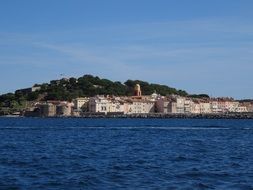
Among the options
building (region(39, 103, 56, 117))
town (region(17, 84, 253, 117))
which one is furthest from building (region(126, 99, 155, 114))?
building (region(39, 103, 56, 117))

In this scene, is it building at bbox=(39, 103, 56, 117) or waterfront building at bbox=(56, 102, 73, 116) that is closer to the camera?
building at bbox=(39, 103, 56, 117)

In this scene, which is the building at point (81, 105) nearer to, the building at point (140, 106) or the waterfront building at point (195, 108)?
the building at point (140, 106)

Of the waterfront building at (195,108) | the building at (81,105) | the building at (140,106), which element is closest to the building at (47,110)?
the building at (81,105)

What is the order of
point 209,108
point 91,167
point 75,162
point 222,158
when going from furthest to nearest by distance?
point 209,108
point 222,158
point 75,162
point 91,167

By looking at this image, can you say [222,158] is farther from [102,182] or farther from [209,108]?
[209,108]

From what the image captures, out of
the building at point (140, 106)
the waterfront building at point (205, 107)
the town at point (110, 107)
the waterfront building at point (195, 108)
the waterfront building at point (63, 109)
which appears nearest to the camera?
the town at point (110, 107)

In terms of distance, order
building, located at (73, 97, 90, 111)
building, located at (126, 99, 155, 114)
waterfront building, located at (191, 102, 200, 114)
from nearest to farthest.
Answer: building, located at (126, 99, 155, 114) < building, located at (73, 97, 90, 111) < waterfront building, located at (191, 102, 200, 114)

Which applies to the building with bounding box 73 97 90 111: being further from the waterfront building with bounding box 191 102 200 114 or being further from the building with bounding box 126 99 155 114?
the waterfront building with bounding box 191 102 200 114

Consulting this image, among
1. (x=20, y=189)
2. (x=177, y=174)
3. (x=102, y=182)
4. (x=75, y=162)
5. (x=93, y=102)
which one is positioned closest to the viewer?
(x=20, y=189)

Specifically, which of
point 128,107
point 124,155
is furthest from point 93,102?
point 124,155

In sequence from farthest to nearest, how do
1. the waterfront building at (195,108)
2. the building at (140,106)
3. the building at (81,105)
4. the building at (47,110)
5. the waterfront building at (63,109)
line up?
the waterfront building at (195,108), the building at (81,105), the building at (140,106), the waterfront building at (63,109), the building at (47,110)

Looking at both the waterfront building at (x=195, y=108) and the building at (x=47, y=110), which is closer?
the building at (x=47, y=110)

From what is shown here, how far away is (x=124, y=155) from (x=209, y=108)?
6805 inches

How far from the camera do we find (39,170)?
2095 centimetres
